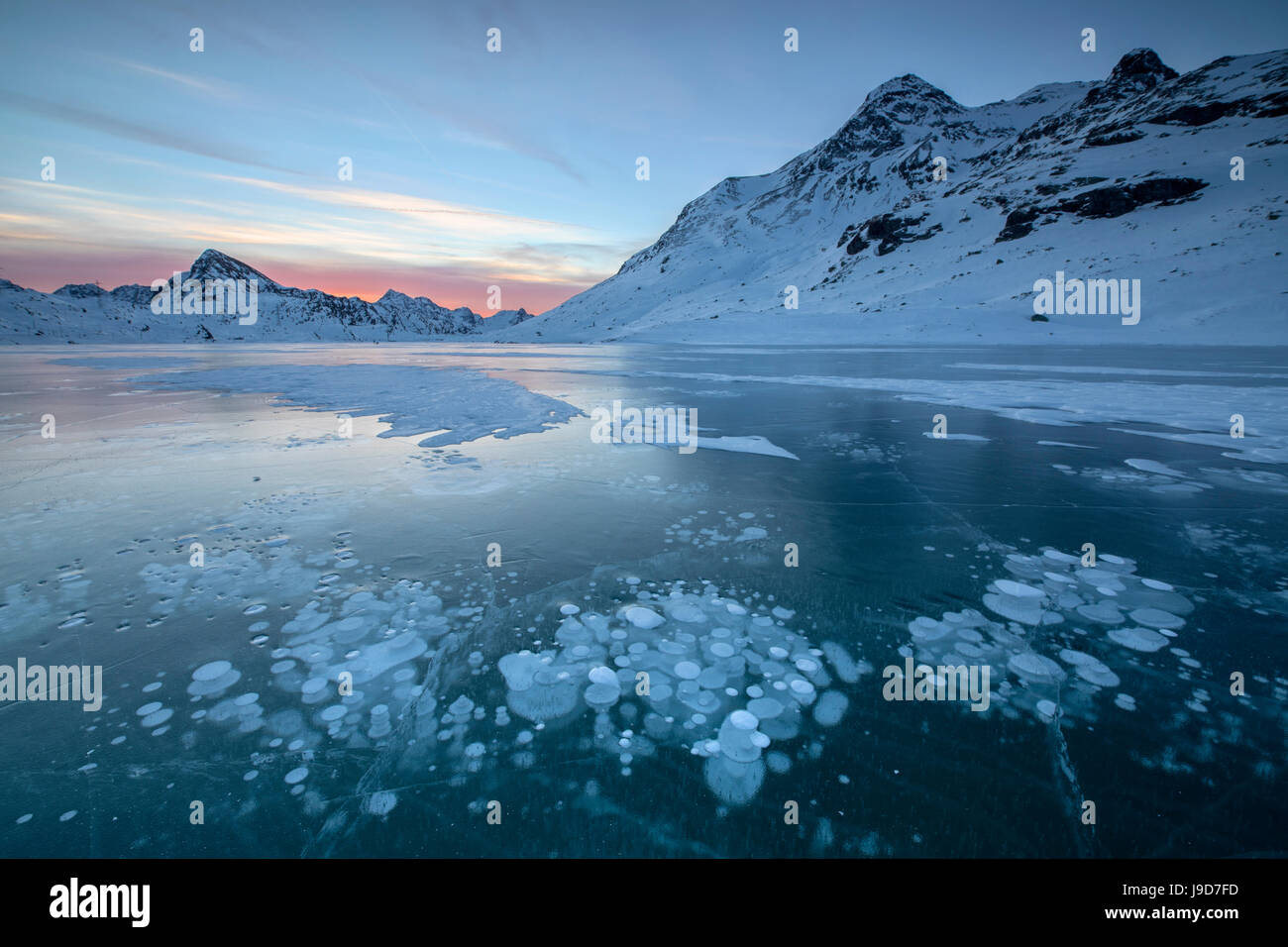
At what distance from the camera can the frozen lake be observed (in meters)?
2.50

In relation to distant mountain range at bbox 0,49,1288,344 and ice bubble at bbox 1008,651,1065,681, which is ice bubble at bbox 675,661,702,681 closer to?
ice bubble at bbox 1008,651,1065,681

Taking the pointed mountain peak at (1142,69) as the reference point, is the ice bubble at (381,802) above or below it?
below

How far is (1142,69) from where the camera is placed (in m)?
140

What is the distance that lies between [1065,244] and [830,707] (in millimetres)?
90717

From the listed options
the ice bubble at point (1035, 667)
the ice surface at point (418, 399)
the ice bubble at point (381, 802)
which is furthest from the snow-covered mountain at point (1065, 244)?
the ice bubble at point (381, 802)

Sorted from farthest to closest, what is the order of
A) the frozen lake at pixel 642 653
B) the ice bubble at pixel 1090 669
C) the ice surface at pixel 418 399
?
1. the ice surface at pixel 418 399
2. the ice bubble at pixel 1090 669
3. the frozen lake at pixel 642 653

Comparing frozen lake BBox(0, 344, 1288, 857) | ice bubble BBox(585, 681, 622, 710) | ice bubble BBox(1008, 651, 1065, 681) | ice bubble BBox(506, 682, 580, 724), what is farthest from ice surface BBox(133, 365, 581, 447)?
ice bubble BBox(1008, 651, 1065, 681)

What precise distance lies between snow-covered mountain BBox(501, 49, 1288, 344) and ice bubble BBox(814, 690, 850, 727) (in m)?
57.5

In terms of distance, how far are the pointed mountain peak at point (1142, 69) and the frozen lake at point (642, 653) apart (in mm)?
190565

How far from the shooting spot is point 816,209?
175m

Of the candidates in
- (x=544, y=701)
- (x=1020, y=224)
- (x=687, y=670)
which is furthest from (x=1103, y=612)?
(x=1020, y=224)

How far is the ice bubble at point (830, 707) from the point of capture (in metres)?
3.12

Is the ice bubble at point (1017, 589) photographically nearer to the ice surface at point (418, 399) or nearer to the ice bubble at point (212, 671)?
the ice bubble at point (212, 671)

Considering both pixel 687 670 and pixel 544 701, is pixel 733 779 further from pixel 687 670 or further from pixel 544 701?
pixel 544 701
